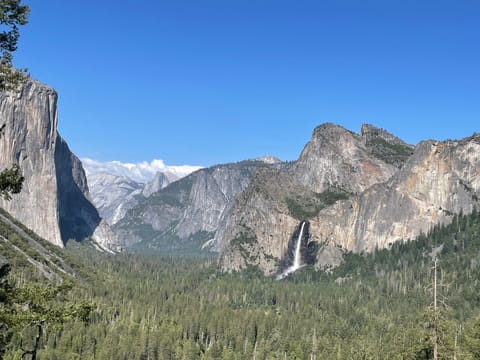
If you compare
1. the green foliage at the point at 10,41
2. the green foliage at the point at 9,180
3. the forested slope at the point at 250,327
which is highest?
the green foliage at the point at 10,41

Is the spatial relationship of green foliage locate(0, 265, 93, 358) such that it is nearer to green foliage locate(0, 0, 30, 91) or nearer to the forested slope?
green foliage locate(0, 0, 30, 91)

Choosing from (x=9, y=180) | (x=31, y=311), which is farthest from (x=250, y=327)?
(x=9, y=180)

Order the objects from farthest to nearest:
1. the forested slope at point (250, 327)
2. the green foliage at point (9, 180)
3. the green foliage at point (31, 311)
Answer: the forested slope at point (250, 327) < the green foliage at point (9, 180) < the green foliage at point (31, 311)

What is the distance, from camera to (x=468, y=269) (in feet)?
634

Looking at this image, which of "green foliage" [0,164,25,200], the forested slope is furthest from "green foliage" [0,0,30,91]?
the forested slope

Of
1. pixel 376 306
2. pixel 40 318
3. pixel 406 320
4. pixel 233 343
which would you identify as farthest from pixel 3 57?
pixel 376 306

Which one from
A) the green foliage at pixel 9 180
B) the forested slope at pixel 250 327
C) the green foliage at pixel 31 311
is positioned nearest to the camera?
the green foliage at pixel 31 311

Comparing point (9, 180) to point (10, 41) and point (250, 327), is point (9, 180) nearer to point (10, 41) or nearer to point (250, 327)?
point (10, 41)

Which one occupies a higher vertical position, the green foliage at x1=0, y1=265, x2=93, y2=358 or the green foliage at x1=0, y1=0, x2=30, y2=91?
the green foliage at x1=0, y1=0, x2=30, y2=91

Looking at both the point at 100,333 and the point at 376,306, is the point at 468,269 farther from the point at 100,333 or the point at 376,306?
the point at 100,333

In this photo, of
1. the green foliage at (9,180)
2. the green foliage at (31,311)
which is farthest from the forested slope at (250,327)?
the green foliage at (9,180)

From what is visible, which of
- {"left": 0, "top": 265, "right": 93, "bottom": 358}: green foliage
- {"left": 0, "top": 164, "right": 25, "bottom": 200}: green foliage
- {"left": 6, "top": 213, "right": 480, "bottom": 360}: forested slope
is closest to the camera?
{"left": 0, "top": 265, "right": 93, "bottom": 358}: green foliage

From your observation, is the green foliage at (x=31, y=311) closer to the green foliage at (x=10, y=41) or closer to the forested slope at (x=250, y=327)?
the green foliage at (x=10, y=41)

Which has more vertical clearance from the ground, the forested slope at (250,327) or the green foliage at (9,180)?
the green foliage at (9,180)
